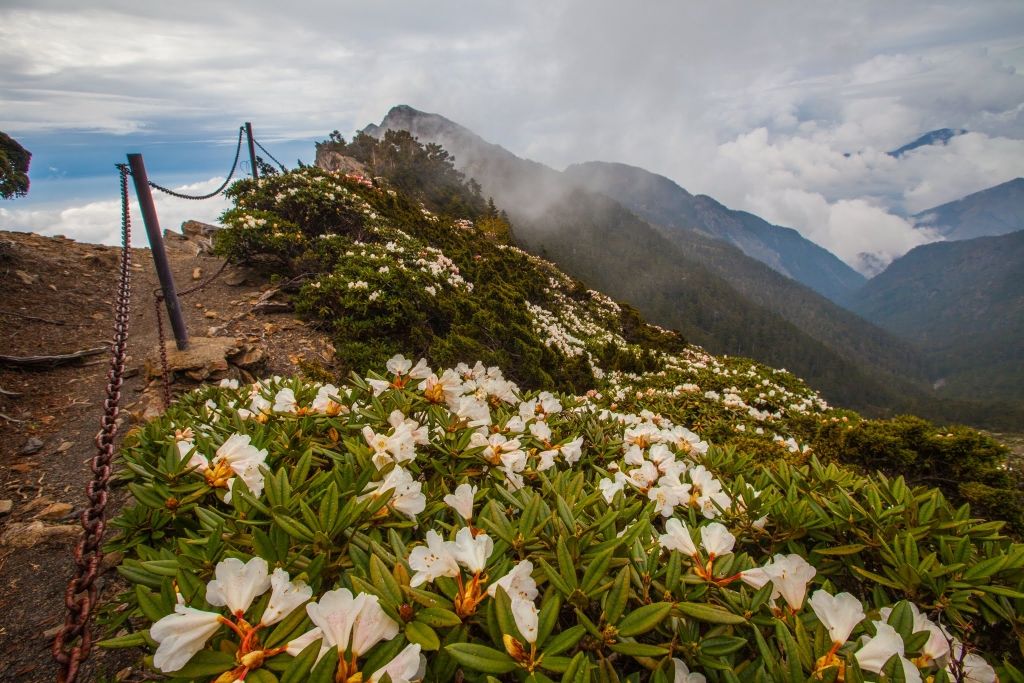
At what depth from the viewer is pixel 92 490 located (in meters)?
1.26

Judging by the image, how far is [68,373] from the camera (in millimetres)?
4426

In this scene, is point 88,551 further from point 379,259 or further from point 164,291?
point 379,259

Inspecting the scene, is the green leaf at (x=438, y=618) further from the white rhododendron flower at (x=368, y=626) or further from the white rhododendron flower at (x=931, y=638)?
the white rhododendron flower at (x=931, y=638)

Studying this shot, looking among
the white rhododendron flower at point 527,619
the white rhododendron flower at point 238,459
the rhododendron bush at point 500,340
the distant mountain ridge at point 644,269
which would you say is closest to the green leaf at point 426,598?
the white rhododendron flower at point 527,619

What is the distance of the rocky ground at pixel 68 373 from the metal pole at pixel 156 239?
0.27m

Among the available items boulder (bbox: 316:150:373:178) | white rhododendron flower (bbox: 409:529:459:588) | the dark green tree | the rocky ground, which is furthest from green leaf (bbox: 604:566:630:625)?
boulder (bbox: 316:150:373:178)

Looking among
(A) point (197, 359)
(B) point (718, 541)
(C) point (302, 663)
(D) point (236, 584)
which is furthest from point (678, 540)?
(A) point (197, 359)

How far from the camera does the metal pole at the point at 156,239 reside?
3.95 metres

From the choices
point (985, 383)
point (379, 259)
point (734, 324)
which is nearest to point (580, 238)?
point (734, 324)

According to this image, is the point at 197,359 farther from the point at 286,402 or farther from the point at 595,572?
the point at 595,572

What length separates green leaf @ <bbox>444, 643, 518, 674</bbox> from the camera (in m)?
0.74

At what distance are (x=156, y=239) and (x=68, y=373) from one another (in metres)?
1.78

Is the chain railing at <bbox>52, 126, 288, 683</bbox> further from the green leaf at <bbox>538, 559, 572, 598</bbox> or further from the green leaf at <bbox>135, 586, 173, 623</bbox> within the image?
the green leaf at <bbox>538, 559, 572, 598</bbox>

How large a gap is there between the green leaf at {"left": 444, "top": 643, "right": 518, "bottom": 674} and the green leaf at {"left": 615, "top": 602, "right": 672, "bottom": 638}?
24cm
